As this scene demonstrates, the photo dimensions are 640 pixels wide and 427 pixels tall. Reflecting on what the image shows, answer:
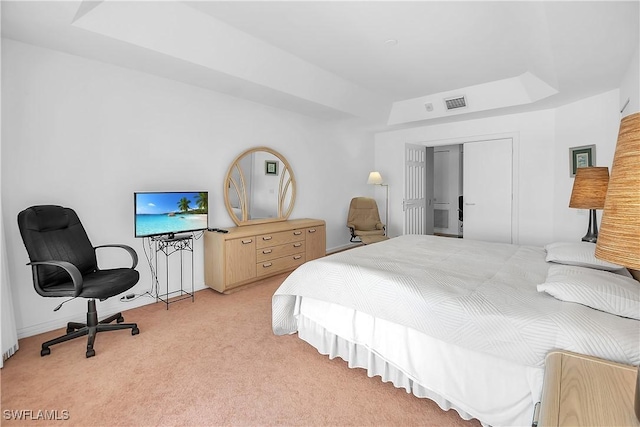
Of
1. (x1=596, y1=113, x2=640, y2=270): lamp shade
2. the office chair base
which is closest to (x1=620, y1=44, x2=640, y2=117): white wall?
(x1=596, y1=113, x2=640, y2=270): lamp shade

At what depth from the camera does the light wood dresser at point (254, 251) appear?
3617mm

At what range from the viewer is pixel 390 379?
1.96m

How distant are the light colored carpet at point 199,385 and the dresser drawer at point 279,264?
122cm

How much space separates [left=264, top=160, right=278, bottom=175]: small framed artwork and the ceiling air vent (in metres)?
2.74

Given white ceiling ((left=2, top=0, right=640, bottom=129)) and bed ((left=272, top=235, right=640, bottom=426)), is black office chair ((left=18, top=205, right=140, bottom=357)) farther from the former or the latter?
white ceiling ((left=2, top=0, right=640, bottom=129))

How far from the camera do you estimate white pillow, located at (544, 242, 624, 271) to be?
2.16 meters

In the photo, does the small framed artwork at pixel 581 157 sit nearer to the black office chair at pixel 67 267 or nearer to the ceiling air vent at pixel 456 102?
the ceiling air vent at pixel 456 102

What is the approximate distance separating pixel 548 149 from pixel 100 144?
559 centimetres

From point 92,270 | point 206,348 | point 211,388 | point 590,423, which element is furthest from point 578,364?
point 92,270

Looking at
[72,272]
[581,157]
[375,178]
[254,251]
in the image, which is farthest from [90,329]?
[581,157]

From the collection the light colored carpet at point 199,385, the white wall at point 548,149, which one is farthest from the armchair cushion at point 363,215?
the light colored carpet at point 199,385

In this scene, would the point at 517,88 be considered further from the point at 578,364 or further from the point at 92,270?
the point at 92,270

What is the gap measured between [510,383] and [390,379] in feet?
2.25

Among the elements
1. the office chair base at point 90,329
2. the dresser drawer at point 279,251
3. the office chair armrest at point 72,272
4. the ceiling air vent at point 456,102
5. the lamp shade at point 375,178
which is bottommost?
the office chair base at point 90,329
